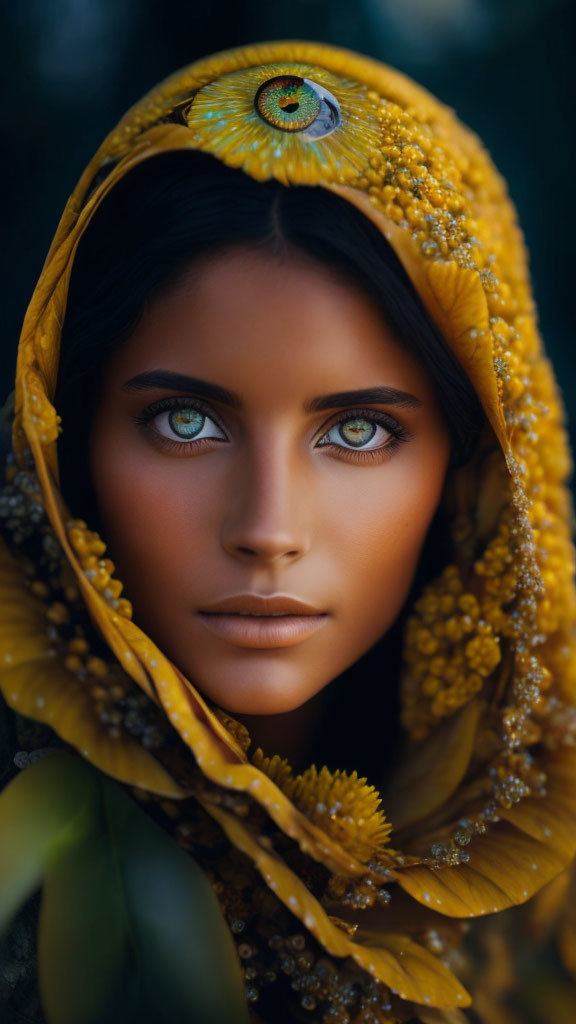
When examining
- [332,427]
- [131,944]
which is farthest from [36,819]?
[332,427]

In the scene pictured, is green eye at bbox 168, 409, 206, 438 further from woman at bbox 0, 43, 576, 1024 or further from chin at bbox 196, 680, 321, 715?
chin at bbox 196, 680, 321, 715

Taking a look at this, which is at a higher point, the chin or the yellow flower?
the chin

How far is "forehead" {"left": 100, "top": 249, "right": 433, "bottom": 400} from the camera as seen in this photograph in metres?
0.96

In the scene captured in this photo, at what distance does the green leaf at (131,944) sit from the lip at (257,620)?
24cm

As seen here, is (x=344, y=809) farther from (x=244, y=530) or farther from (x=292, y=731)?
(x=244, y=530)

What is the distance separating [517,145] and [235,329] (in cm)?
103

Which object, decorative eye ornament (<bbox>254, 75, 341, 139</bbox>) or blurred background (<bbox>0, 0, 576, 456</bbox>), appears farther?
blurred background (<bbox>0, 0, 576, 456</bbox>)

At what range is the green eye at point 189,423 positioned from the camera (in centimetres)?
100

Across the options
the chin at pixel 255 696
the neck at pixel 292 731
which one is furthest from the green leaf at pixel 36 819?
the neck at pixel 292 731

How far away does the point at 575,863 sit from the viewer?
3.82ft

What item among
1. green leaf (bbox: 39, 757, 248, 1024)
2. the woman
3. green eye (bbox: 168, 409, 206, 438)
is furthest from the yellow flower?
green eye (bbox: 168, 409, 206, 438)

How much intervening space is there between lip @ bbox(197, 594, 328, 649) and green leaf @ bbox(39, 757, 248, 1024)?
0.24 metres

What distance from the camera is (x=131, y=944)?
0.93m

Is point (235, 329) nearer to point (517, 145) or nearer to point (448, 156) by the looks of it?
point (448, 156)
